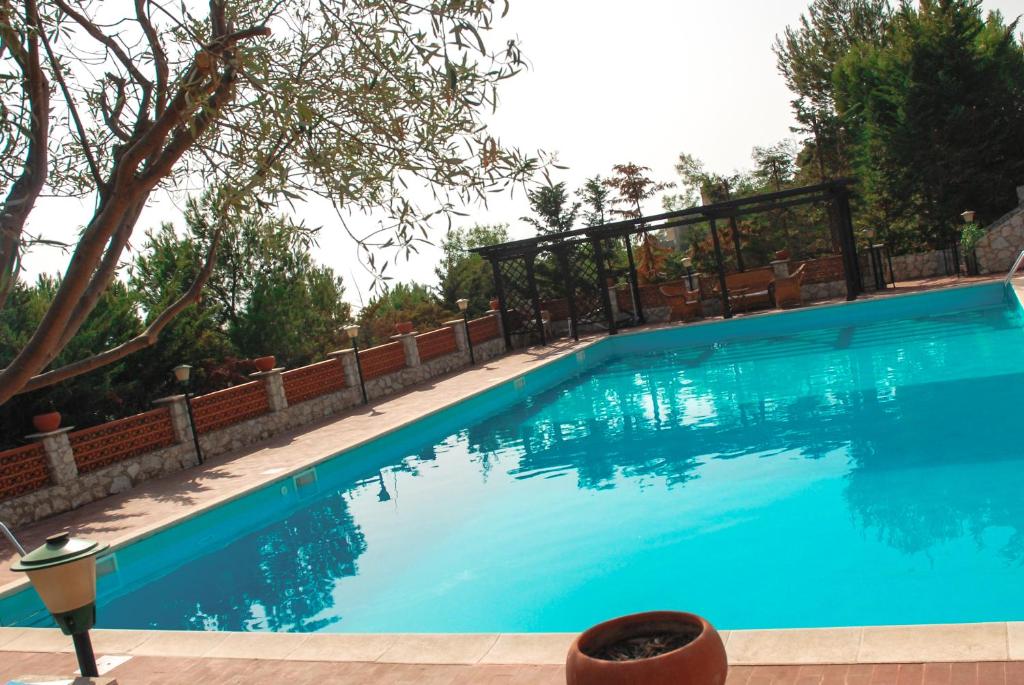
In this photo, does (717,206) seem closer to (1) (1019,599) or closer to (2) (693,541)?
(2) (693,541)

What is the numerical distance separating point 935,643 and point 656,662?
5.07 ft

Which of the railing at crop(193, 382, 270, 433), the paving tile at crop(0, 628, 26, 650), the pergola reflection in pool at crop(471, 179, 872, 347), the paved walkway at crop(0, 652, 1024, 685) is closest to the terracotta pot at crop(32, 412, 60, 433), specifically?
the railing at crop(193, 382, 270, 433)

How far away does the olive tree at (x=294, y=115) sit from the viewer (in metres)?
3.64

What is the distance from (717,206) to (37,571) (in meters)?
19.2

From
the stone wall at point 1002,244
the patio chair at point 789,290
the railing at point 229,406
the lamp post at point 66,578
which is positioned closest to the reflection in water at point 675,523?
the lamp post at point 66,578

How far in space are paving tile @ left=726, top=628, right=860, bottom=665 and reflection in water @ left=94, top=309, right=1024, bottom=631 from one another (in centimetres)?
148

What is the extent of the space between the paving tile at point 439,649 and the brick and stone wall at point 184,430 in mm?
7619

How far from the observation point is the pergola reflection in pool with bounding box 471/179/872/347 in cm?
2177

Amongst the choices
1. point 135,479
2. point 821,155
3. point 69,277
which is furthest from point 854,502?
point 821,155

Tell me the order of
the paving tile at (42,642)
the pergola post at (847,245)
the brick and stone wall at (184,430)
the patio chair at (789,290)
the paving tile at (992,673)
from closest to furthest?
the paving tile at (992,673)
the paving tile at (42,642)
the brick and stone wall at (184,430)
the pergola post at (847,245)
the patio chair at (789,290)

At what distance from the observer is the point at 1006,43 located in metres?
24.9

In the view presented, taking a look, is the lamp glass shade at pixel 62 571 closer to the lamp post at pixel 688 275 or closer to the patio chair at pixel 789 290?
the patio chair at pixel 789 290

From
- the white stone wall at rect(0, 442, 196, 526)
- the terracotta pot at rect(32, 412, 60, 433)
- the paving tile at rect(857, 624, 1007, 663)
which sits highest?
A: the terracotta pot at rect(32, 412, 60, 433)

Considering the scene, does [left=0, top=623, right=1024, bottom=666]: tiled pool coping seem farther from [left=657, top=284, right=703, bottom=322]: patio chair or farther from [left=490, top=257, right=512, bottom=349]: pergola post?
[left=657, top=284, right=703, bottom=322]: patio chair
